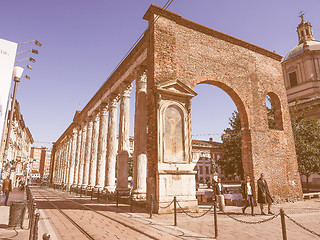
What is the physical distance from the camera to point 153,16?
10844mm

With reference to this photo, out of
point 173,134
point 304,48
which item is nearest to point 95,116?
point 173,134

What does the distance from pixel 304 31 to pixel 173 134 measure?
47.5 meters

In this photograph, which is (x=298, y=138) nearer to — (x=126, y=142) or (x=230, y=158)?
(x=230, y=158)

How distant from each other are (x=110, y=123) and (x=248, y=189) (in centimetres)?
1063

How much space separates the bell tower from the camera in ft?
144

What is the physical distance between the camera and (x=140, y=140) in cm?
1209

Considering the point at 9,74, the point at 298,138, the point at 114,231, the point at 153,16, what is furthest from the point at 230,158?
the point at 9,74

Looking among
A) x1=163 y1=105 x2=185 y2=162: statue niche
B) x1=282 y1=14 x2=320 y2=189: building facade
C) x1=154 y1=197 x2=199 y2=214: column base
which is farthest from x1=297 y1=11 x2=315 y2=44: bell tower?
x1=154 y1=197 x2=199 y2=214: column base

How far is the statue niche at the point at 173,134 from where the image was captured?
9664 mm

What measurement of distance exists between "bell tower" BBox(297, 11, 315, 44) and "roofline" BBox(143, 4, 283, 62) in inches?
1452

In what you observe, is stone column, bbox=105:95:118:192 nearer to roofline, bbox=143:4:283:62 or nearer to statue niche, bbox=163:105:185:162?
statue niche, bbox=163:105:185:162

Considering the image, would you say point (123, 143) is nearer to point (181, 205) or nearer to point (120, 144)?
point (120, 144)

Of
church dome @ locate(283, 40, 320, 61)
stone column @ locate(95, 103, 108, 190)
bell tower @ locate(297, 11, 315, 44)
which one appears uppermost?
bell tower @ locate(297, 11, 315, 44)

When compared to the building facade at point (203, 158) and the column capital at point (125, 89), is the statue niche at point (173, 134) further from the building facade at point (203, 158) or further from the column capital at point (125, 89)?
the building facade at point (203, 158)
